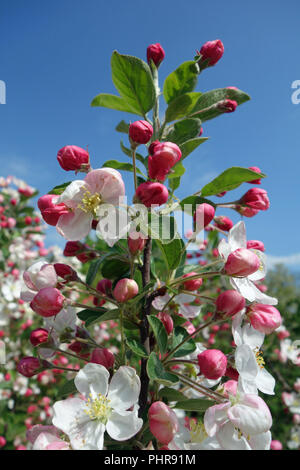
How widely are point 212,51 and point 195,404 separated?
4.28 ft

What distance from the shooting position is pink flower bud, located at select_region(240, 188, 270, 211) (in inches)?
52.1

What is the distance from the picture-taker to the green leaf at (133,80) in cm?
125

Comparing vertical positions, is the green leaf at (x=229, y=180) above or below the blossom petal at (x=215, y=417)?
above

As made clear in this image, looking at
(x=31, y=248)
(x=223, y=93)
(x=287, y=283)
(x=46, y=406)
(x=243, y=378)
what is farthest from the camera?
(x=287, y=283)

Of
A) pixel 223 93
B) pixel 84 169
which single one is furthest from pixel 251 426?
pixel 223 93

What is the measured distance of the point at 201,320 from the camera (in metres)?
3.60

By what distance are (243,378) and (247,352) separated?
7 cm

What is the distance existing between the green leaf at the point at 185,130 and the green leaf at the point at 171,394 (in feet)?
2.76

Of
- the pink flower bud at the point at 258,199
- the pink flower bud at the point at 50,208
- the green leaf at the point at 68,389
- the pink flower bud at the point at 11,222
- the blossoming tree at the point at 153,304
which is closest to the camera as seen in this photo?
the blossoming tree at the point at 153,304

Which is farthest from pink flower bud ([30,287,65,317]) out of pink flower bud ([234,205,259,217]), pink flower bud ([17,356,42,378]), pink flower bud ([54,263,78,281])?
pink flower bud ([234,205,259,217])

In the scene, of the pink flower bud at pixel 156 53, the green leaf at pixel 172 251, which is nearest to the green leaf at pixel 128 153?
the pink flower bud at pixel 156 53

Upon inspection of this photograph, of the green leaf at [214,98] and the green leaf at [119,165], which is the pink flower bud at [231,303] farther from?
the green leaf at [214,98]

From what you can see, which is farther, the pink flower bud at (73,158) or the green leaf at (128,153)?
the green leaf at (128,153)
